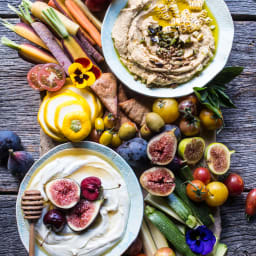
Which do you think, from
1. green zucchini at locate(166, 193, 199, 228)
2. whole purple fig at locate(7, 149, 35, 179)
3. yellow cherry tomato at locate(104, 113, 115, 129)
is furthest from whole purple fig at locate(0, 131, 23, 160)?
green zucchini at locate(166, 193, 199, 228)

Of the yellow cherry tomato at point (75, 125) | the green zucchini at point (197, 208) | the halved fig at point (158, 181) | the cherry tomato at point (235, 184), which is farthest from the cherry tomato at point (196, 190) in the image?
the yellow cherry tomato at point (75, 125)

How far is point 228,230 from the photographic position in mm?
2719

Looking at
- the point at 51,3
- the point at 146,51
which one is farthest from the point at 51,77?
the point at 146,51

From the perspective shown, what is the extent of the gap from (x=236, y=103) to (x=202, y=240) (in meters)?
1.25

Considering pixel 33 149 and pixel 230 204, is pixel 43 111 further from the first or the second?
pixel 230 204

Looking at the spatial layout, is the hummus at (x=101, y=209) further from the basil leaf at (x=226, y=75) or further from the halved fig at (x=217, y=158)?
the basil leaf at (x=226, y=75)

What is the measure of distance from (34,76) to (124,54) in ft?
2.57

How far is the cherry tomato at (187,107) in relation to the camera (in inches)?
96.0

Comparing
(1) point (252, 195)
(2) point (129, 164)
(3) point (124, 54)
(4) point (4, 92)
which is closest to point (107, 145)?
(2) point (129, 164)

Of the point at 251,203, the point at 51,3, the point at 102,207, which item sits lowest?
the point at 251,203

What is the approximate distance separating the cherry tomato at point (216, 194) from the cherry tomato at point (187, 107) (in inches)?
24.5

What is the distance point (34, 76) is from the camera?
8.42 feet

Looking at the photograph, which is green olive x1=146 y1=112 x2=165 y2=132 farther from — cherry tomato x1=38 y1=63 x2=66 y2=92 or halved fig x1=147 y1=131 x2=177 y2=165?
cherry tomato x1=38 y1=63 x2=66 y2=92

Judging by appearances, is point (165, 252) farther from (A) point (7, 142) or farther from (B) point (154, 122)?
(A) point (7, 142)
